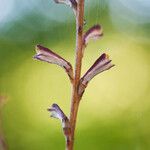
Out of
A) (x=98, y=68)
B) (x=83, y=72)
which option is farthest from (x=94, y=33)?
(x=83, y=72)

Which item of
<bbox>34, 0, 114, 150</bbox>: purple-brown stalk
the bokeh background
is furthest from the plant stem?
the bokeh background

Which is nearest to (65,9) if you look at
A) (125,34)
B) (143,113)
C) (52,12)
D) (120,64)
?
(52,12)

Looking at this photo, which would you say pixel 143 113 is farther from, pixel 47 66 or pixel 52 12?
pixel 52 12

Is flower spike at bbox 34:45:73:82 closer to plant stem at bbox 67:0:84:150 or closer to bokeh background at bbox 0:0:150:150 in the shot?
plant stem at bbox 67:0:84:150

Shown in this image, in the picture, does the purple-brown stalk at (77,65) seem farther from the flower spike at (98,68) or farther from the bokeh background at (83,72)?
the bokeh background at (83,72)

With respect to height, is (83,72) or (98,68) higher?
(83,72)

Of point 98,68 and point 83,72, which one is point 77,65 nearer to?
point 98,68
